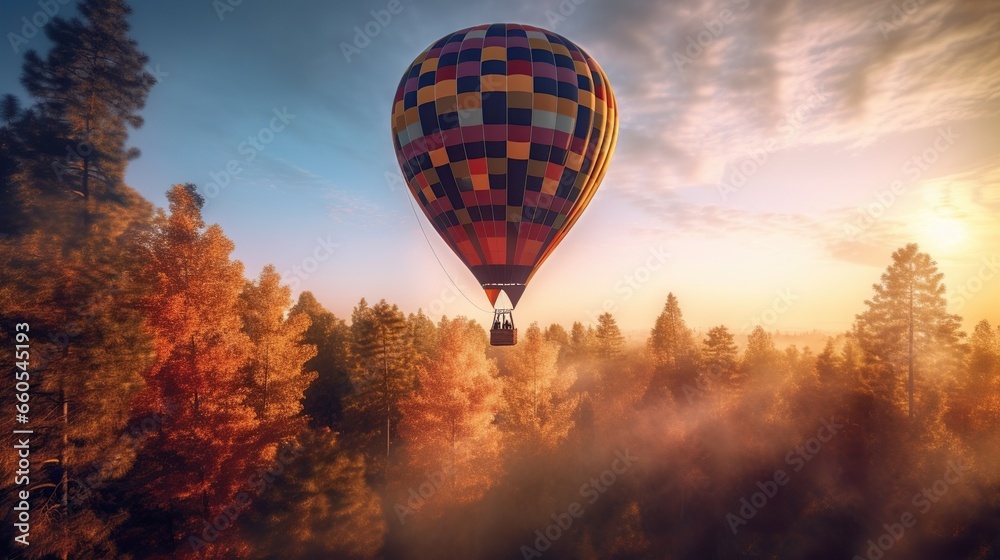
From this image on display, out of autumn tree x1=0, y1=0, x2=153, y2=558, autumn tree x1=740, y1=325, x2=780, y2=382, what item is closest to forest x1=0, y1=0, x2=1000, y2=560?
autumn tree x1=0, y1=0, x2=153, y2=558

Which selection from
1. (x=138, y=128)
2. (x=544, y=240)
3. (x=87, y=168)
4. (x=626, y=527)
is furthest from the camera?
(x=626, y=527)

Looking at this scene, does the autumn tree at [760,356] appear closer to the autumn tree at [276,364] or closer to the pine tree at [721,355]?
the pine tree at [721,355]

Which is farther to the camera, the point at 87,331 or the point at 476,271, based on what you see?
the point at 476,271

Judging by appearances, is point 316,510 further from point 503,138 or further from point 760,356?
point 760,356

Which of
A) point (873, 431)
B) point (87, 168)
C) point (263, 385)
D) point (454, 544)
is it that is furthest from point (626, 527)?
point (87, 168)

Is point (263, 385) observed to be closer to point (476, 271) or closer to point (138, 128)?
point (476, 271)
